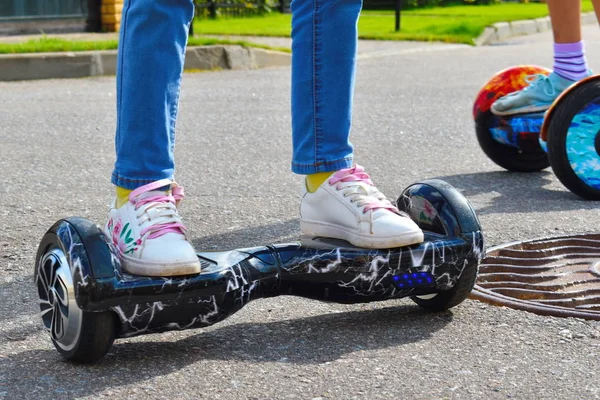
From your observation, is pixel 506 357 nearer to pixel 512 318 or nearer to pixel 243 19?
pixel 512 318

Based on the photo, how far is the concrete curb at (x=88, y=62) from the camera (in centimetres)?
789

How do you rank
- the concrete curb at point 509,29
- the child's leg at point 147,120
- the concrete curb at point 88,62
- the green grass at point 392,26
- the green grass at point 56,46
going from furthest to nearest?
1. the concrete curb at point 509,29
2. the green grass at point 392,26
3. the green grass at point 56,46
4. the concrete curb at point 88,62
5. the child's leg at point 147,120

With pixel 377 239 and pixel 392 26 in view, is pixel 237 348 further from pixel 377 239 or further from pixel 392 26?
pixel 392 26

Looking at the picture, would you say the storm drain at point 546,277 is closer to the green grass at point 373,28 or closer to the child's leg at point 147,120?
the child's leg at point 147,120

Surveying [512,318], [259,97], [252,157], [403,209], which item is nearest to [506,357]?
[512,318]

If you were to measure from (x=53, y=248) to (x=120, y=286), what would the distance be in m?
0.21

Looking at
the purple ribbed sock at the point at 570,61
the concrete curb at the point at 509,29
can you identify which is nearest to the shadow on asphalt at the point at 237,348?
the purple ribbed sock at the point at 570,61

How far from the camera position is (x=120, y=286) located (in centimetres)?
208

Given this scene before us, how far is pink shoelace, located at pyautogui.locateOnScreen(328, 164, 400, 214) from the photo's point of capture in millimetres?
2464

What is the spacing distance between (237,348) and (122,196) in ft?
1.40

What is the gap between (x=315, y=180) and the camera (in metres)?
2.56

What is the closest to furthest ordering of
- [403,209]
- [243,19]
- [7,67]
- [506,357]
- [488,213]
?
[506,357], [403,209], [488,213], [7,67], [243,19]

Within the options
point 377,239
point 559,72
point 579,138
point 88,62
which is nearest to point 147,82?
point 377,239

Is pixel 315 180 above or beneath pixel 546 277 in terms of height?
above
